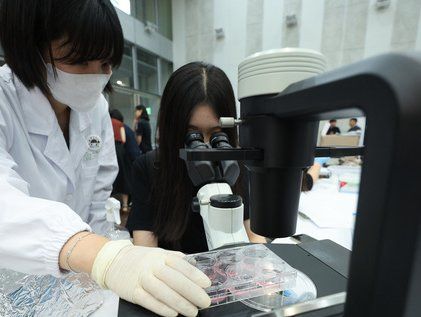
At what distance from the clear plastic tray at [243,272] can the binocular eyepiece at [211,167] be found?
16 cm

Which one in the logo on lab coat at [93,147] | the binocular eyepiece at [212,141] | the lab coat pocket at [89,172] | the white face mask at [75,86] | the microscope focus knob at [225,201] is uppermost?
the white face mask at [75,86]

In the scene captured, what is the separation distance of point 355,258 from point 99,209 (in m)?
0.95

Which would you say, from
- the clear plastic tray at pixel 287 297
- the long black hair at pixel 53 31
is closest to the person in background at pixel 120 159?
the long black hair at pixel 53 31

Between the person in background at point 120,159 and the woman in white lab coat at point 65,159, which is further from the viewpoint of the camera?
the person in background at point 120,159

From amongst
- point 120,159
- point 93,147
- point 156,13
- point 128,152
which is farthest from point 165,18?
point 93,147

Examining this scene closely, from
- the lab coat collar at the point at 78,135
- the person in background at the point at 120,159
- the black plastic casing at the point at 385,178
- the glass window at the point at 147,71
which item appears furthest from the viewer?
the glass window at the point at 147,71

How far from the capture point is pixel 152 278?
383mm

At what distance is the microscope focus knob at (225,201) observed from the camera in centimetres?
46

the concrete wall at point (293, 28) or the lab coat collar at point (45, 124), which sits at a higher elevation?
the concrete wall at point (293, 28)

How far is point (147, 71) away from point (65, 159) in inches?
157

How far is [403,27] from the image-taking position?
11.0 ft

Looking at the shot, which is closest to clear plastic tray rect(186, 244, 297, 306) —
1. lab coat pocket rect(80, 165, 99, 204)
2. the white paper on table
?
the white paper on table

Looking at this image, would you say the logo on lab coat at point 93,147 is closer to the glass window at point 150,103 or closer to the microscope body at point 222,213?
the microscope body at point 222,213

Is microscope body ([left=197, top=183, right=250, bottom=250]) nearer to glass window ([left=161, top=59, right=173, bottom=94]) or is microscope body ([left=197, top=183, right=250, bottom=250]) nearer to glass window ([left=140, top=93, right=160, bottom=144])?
glass window ([left=140, top=93, right=160, bottom=144])
